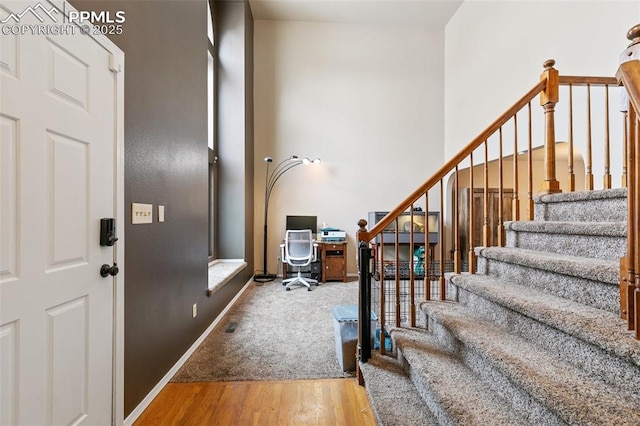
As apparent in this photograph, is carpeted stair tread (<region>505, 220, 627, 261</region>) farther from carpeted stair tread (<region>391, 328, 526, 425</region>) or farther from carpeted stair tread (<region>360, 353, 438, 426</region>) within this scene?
carpeted stair tread (<region>360, 353, 438, 426</region>)

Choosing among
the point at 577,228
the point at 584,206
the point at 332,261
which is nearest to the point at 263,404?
the point at 577,228

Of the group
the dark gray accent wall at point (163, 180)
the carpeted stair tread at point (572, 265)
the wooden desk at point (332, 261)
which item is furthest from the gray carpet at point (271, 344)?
the carpeted stair tread at point (572, 265)

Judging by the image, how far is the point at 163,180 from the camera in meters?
1.99

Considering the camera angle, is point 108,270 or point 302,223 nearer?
point 108,270

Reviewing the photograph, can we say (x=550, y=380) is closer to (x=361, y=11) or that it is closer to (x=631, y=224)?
(x=631, y=224)

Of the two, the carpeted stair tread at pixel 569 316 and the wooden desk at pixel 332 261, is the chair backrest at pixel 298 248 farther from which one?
the carpeted stair tread at pixel 569 316

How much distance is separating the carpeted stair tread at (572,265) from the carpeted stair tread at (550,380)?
1.26 ft

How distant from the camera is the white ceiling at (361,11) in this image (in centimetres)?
494

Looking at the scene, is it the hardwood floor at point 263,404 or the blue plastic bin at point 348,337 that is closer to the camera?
the hardwood floor at point 263,404

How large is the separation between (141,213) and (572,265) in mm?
2266

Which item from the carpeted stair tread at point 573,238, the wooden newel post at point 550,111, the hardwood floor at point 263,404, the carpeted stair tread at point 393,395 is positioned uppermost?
the wooden newel post at point 550,111

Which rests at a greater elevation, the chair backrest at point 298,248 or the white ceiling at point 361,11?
the white ceiling at point 361,11

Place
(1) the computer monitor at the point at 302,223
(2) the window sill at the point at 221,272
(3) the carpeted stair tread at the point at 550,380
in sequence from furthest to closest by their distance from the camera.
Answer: (1) the computer monitor at the point at 302,223 → (2) the window sill at the point at 221,272 → (3) the carpeted stair tread at the point at 550,380

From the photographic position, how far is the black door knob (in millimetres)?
1426
